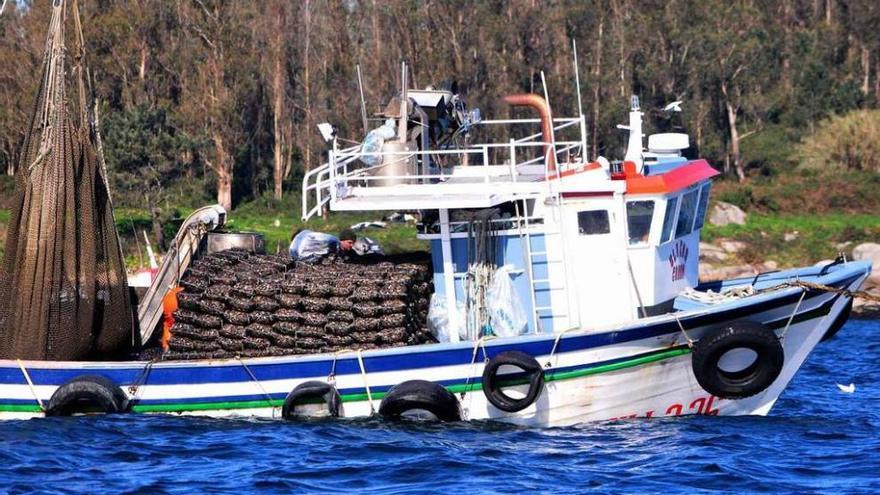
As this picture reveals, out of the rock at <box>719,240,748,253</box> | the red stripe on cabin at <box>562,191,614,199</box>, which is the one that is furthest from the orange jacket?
the rock at <box>719,240,748,253</box>

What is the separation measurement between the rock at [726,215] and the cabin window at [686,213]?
24.1 meters

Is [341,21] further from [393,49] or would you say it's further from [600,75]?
[600,75]

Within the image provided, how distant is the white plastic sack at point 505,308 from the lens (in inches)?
632

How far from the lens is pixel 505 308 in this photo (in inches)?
632

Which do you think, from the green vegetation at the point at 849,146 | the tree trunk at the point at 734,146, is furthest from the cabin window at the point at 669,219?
the tree trunk at the point at 734,146

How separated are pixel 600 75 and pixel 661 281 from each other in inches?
1356

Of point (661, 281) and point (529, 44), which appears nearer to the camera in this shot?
point (661, 281)

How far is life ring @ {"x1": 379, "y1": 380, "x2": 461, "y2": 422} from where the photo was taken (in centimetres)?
1534

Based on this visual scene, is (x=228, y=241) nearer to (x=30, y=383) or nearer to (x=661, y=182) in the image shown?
(x=30, y=383)

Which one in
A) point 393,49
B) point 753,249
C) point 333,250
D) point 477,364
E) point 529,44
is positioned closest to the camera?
point 477,364

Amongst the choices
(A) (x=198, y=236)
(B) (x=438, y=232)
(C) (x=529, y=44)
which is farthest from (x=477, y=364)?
(C) (x=529, y=44)

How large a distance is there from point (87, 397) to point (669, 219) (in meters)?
6.93

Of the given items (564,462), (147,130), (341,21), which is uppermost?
(341,21)

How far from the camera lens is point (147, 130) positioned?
132 feet
